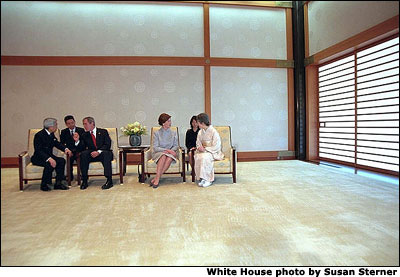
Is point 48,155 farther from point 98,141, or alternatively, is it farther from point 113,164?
point 113,164

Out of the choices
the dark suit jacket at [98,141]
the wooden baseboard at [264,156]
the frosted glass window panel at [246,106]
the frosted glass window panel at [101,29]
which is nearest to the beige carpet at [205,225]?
the dark suit jacket at [98,141]

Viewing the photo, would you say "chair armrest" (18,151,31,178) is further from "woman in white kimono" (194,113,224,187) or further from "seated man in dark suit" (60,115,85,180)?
"woman in white kimono" (194,113,224,187)

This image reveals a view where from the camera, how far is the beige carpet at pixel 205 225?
1.26 metres

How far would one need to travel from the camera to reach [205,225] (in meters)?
1.82

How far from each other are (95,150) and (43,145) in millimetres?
638

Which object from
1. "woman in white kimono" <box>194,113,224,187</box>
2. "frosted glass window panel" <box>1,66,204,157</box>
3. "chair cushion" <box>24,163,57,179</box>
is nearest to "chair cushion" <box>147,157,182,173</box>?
"woman in white kimono" <box>194,113,224,187</box>

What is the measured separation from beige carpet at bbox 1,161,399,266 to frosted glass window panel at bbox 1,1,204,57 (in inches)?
37.2

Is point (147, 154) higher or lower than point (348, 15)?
lower

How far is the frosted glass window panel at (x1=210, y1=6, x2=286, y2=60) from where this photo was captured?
5109 mm

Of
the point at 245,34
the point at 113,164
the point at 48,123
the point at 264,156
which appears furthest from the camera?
the point at 264,156

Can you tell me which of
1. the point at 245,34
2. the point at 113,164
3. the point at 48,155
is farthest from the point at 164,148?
the point at 245,34

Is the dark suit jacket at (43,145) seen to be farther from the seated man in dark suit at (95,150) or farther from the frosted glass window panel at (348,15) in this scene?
the frosted glass window panel at (348,15)

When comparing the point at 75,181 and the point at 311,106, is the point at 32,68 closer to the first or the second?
the point at 75,181

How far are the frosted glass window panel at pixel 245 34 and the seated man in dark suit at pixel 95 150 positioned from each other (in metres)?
3.08
